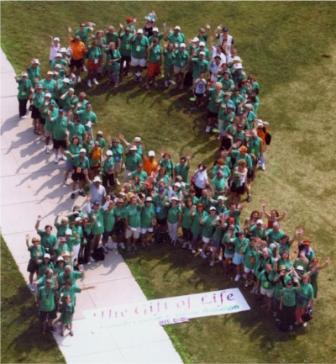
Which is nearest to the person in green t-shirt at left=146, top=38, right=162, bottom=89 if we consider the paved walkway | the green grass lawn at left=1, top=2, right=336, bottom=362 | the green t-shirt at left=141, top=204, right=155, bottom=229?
the green grass lawn at left=1, top=2, right=336, bottom=362

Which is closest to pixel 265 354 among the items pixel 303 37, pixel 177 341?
pixel 177 341

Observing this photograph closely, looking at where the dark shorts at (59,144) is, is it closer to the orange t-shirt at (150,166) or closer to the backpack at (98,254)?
the orange t-shirt at (150,166)

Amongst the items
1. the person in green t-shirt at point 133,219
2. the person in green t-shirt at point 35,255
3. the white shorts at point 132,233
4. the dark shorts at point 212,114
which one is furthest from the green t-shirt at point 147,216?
the dark shorts at point 212,114

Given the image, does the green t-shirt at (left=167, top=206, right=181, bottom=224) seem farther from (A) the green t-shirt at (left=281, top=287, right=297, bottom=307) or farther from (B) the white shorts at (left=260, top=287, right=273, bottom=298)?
(A) the green t-shirt at (left=281, top=287, right=297, bottom=307)

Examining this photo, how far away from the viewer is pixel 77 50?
31250 mm

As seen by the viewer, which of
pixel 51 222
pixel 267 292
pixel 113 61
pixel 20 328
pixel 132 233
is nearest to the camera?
pixel 20 328

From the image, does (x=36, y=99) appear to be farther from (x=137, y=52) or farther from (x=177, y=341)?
(x=177, y=341)

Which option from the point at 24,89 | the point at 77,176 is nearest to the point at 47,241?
the point at 77,176

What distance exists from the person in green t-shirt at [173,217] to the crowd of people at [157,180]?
0.10 feet

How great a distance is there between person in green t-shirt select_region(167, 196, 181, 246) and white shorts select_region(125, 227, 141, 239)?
0.85 meters

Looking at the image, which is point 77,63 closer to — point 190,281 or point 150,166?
point 150,166

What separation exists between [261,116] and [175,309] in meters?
9.43

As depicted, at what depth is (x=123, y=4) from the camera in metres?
36.3

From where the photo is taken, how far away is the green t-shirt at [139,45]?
31422 millimetres
